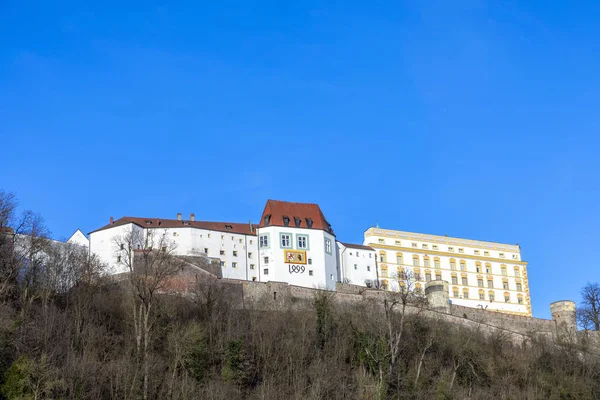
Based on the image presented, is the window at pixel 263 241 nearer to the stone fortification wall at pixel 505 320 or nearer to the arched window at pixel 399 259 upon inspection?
the arched window at pixel 399 259

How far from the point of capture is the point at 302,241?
257 ft

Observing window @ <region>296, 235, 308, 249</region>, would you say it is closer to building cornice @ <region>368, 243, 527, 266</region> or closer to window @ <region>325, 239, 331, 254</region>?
window @ <region>325, 239, 331, 254</region>

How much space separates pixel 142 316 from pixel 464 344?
83.9 feet

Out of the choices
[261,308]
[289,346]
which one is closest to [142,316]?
[289,346]

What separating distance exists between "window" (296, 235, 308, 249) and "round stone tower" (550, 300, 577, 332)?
26.7m

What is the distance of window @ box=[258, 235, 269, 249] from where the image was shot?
257 feet

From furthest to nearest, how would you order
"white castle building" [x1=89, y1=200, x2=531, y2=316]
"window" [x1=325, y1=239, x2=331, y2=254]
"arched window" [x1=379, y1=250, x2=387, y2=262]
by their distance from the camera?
"arched window" [x1=379, y1=250, x2=387, y2=262] → "window" [x1=325, y1=239, x2=331, y2=254] → "white castle building" [x1=89, y1=200, x2=531, y2=316]

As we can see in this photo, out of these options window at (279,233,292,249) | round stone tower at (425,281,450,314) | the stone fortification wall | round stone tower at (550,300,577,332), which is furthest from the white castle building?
the stone fortification wall

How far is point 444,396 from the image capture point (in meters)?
Result: 51.7

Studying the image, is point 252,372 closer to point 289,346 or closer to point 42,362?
point 289,346

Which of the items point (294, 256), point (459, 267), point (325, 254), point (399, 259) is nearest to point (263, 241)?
point (294, 256)

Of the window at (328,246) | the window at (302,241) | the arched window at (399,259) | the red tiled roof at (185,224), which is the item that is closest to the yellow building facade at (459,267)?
the arched window at (399,259)

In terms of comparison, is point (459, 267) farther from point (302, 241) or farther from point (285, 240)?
point (285, 240)

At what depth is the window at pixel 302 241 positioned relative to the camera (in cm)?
7819
